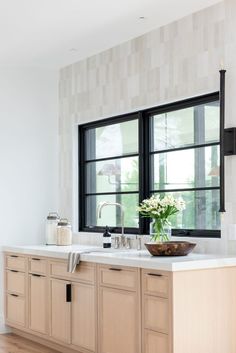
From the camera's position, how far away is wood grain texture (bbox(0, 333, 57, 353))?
239 inches

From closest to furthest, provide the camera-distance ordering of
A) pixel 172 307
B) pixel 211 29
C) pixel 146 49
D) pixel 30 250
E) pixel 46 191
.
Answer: pixel 172 307 → pixel 211 29 → pixel 146 49 → pixel 30 250 → pixel 46 191

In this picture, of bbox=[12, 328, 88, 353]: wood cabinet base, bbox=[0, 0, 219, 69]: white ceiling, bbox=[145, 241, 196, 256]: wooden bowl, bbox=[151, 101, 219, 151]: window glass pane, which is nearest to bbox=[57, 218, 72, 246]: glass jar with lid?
bbox=[12, 328, 88, 353]: wood cabinet base

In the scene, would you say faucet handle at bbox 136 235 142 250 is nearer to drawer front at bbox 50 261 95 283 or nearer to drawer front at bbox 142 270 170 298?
drawer front at bbox 50 261 95 283

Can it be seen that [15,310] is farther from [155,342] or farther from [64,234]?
[155,342]

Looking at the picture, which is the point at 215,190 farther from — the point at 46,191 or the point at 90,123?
the point at 46,191

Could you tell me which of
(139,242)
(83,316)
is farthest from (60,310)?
(139,242)

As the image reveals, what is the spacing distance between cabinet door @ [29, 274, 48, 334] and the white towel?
0.66m

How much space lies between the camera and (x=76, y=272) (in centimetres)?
560

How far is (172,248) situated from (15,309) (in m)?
2.42

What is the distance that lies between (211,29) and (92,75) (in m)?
1.87

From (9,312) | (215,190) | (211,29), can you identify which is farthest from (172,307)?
(9,312)

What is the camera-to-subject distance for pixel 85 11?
5.23m

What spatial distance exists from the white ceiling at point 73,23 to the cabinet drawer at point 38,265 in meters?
2.08

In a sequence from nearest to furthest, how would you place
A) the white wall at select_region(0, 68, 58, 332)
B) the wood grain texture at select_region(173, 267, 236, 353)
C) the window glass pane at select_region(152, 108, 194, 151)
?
the wood grain texture at select_region(173, 267, 236, 353), the window glass pane at select_region(152, 108, 194, 151), the white wall at select_region(0, 68, 58, 332)
